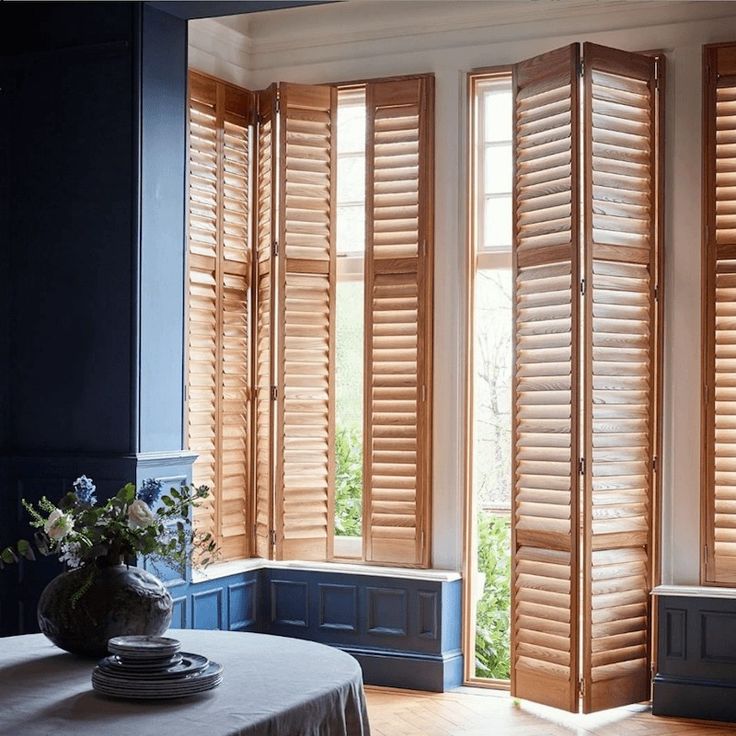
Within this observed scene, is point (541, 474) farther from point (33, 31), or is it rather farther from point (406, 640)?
point (33, 31)

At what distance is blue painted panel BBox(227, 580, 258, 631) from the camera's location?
214 inches

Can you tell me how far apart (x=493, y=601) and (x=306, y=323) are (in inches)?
69.7

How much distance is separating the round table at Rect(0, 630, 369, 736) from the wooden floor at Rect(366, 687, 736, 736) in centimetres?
213

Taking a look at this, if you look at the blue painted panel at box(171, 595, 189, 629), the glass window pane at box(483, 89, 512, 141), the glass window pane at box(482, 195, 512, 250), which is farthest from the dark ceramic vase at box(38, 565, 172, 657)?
the glass window pane at box(483, 89, 512, 141)

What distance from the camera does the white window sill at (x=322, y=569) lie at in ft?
17.5

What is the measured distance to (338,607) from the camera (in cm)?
556

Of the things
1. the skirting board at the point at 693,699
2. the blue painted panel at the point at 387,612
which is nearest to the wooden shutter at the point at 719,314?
the skirting board at the point at 693,699

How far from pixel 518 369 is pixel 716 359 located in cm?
89

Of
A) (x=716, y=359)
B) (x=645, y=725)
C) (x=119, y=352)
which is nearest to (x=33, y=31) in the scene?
(x=119, y=352)

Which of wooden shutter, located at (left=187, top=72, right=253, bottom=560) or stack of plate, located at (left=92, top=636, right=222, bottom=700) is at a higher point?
wooden shutter, located at (left=187, top=72, right=253, bottom=560)

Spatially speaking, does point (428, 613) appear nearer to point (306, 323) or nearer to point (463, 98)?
point (306, 323)

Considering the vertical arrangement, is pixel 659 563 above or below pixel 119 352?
below

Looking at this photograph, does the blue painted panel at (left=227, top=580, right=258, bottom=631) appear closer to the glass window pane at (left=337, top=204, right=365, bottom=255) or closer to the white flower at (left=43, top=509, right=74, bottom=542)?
the glass window pane at (left=337, top=204, right=365, bottom=255)

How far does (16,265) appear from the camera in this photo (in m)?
4.75
